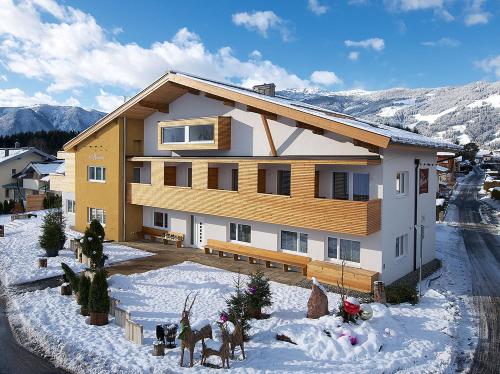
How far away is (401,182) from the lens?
19.9 metres

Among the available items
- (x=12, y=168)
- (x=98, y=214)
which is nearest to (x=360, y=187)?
(x=98, y=214)

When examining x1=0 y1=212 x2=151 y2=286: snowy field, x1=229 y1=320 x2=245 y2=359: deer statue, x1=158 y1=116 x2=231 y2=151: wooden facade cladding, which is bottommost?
x1=0 y1=212 x2=151 y2=286: snowy field

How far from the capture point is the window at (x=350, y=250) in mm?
18828

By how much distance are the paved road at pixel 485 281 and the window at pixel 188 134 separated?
1543 centimetres

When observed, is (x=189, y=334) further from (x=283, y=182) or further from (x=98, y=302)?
(x=283, y=182)

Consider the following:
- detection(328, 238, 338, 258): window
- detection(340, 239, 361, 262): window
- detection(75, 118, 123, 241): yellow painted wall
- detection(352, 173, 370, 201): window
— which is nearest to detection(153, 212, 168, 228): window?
detection(75, 118, 123, 241): yellow painted wall

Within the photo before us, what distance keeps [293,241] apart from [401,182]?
6057 millimetres

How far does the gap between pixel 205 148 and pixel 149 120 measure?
265 inches

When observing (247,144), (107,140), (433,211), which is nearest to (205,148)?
(247,144)

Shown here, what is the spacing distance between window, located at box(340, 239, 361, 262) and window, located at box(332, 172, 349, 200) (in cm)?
217

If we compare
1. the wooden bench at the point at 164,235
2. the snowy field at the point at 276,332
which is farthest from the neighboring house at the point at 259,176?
the snowy field at the point at 276,332

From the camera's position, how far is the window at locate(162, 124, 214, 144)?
23.9m

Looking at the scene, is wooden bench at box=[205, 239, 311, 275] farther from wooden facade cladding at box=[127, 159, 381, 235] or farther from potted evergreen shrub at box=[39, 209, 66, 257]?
potted evergreen shrub at box=[39, 209, 66, 257]

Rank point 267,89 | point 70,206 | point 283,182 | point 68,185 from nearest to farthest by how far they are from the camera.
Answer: point 283,182 → point 267,89 → point 68,185 → point 70,206
